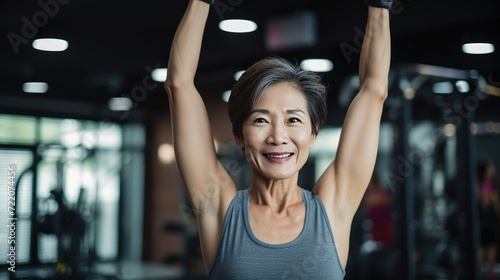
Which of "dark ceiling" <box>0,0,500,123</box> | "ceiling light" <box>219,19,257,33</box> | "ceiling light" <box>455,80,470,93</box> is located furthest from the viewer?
"ceiling light" <box>455,80,470,93</box>

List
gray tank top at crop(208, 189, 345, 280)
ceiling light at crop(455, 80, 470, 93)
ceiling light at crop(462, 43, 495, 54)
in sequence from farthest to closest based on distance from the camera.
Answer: ceiling light at crop(462, 43, 495, 54)
ceiling light at crop(455, 80, 470, 93)
gray tank top at crop(208, 189, 345, 280)

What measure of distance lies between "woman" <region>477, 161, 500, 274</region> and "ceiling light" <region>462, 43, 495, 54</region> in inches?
Result: 78.3

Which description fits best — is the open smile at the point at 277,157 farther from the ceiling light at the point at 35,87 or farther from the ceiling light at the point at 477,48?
the ceiling light at the point at 35,87

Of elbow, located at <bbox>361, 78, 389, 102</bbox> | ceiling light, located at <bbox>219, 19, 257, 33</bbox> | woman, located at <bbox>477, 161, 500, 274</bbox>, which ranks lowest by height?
woman, located at <bbox>477, 161, 500, 274</bbox>

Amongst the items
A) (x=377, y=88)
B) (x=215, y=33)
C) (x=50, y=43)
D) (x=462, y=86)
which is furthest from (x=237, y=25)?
(x=377, y=88)

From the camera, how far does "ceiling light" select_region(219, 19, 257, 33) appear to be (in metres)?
3.81

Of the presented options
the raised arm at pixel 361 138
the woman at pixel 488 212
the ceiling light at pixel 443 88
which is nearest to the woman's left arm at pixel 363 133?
the raised arm at pixel 361 138

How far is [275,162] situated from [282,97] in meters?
0.11

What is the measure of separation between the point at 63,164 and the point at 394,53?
340 centimetres

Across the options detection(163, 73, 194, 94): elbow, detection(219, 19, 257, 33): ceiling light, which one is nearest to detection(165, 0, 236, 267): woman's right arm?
detection(163, 73, 194, 94): elbow

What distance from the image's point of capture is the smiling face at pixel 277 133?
896mm

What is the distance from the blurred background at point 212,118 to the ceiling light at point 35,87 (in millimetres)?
34

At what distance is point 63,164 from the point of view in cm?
559

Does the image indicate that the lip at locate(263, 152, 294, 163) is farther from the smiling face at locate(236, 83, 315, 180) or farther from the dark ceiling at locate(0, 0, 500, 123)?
the dark ceiling at locate(0, 0, 500, 123)
